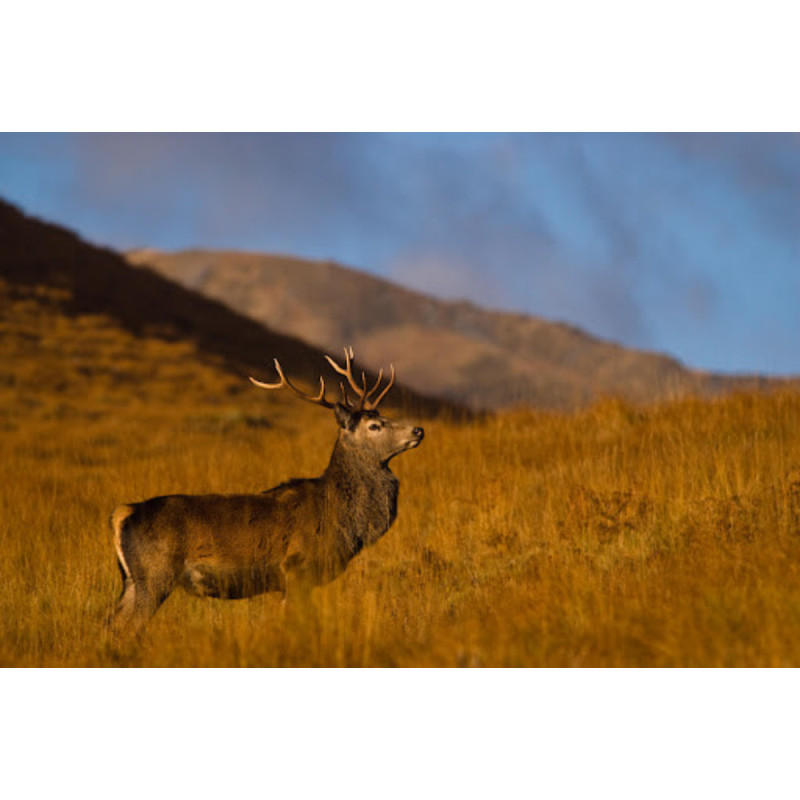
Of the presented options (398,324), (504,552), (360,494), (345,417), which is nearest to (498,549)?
(504,552)

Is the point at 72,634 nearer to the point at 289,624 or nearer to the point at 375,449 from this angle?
the point at 289,624

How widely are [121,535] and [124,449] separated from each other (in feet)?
46.7

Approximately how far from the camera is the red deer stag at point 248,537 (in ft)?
22.6

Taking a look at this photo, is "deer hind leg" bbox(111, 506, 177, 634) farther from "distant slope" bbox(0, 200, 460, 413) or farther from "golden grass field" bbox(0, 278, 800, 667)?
"distant slope" bbox(0, 200, 460, 413)

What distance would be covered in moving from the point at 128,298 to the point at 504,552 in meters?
34.3

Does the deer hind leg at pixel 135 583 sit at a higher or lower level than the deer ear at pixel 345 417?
lower

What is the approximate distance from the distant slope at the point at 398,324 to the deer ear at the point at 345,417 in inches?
3138

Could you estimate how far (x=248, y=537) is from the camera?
7.07 m

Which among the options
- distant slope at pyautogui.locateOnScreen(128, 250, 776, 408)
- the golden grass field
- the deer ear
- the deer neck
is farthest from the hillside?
distant slope at pyautogui.locateOnScreen(128, 250, 776, 408)

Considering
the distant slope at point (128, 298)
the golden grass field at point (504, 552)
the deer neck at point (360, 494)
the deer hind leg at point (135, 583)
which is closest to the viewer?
the golden grass field at point (504, 552)

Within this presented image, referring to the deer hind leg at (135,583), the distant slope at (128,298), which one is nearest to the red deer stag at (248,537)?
the deer hind leg at (135,583)

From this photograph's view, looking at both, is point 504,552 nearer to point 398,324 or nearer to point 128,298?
point 128,298

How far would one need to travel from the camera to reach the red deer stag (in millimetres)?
6883

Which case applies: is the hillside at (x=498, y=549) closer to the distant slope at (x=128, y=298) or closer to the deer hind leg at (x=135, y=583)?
the deer hind leg at (x=135, y=583)
